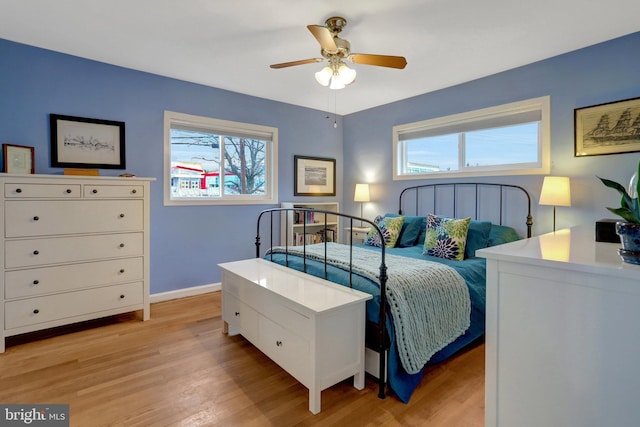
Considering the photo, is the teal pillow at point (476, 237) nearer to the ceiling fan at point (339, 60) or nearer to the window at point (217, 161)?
the ceiling fan at point (339, 60)

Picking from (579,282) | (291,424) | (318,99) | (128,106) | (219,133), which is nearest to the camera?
(579,282)

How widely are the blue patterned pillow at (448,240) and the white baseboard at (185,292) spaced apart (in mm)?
2434

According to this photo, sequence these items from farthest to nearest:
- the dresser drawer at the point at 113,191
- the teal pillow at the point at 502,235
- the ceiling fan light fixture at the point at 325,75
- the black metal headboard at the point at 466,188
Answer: the black metal headboard at the point at 466,188
the teal pillow at the point at 502,235
the dresser drawer at the point at 113,191
the ceiling fan light fixture at the point at 325,75

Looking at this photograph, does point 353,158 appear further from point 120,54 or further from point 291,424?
point 291,424

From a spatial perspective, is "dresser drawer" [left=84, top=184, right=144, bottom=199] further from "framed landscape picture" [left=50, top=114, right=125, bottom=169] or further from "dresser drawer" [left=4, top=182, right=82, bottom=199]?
"framed landscape picture" [left=50, top=114, right=125, bottom=169]

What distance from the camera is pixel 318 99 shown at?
423cm

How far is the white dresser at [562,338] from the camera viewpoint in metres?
0.87

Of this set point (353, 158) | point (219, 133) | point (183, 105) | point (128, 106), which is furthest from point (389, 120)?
point (128, 106)

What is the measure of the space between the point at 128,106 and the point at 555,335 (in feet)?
12.2

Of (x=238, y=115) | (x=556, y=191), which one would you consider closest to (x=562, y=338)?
(x=556, y=191)

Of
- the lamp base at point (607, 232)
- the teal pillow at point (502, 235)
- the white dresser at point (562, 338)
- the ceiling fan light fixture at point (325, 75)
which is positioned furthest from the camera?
the teal pillow at point (502, 235)

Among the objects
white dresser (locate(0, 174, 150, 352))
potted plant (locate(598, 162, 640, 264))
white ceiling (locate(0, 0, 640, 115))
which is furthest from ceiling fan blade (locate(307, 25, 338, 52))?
white dresser (locate(0, 174, 150, 352))

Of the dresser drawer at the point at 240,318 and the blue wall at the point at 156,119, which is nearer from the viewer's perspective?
the dresser drawer at the point at 240,318

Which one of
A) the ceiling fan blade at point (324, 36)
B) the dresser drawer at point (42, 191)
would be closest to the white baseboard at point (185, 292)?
the dresser drawer at point (42, 191)
